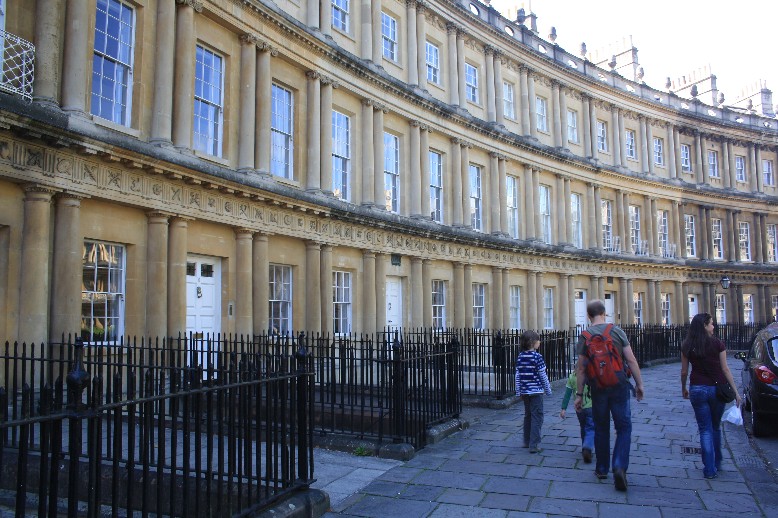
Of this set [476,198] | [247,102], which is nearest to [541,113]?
[476,198]

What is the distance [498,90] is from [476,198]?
490 centimetres

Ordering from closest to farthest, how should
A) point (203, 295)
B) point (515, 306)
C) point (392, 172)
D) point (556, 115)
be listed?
point (203, 295) < point (392, 172) < point (515, 306) < point (556, 115)

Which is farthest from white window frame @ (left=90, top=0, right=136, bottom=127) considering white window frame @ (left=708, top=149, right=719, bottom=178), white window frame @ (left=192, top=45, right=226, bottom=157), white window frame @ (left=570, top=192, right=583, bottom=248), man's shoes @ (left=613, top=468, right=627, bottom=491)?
white window frame @ (left=708, top=149, right=719, bottom=178)

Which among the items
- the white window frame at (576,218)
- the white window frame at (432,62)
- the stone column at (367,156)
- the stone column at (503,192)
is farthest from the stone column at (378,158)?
the white window frame at (576,218)

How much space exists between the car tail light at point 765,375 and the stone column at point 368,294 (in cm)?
1125

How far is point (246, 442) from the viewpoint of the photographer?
5133 millimetres

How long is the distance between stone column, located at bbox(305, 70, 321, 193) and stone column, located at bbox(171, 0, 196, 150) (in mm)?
4130

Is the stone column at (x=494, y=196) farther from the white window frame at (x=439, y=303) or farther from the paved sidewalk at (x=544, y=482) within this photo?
the paved sidewalk at (x=544, y=482)

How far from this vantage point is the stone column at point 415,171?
2125 cm

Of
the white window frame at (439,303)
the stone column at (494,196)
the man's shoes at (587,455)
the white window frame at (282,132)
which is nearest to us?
the man's shoes at (587,455)

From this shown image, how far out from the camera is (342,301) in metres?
18.3

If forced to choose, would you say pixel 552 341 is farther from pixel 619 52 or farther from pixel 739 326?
pixel 619 52

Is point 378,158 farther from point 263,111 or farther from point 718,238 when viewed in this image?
point 718,238

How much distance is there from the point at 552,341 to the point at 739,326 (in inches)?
722
